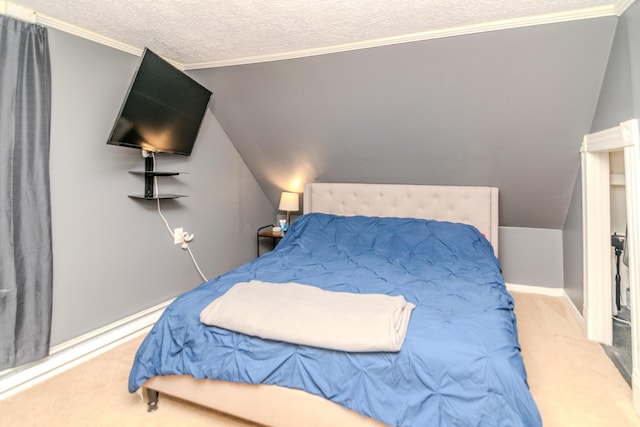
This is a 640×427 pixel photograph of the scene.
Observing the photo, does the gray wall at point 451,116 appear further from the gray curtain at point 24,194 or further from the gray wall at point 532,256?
the gray curtain at point 24,194

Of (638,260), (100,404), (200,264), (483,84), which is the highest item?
(483,84)

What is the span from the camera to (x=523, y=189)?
3.19 meters

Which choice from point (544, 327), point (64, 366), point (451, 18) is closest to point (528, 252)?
point (544, 327)

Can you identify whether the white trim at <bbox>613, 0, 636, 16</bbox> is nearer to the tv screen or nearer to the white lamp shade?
the tv screen

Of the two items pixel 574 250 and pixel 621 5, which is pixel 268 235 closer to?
pixel 574 250

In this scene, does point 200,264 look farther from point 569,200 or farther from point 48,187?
point 569,200

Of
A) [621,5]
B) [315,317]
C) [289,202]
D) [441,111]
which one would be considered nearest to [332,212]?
[289,202]

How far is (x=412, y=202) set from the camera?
11.4 ft

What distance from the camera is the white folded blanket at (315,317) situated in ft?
4.75

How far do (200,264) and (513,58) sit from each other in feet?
10.4

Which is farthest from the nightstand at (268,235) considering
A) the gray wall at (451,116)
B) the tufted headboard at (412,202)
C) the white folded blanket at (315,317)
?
the white folded blanket at (315,317)

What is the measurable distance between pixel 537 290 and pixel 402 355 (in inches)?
114

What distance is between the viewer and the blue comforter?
1.30 meters

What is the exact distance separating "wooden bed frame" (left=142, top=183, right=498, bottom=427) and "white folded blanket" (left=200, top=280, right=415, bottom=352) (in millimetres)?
267
